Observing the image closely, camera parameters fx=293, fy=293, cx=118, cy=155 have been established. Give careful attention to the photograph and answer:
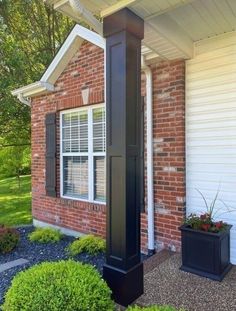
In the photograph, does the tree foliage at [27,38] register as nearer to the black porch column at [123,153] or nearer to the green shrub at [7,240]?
the green shrub at [7,240]

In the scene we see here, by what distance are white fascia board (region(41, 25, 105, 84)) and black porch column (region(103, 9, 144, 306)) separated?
8.16 ft

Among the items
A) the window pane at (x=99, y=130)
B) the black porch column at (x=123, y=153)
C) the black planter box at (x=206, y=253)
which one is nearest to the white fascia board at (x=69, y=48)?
the window pane at (x=99, y=130)

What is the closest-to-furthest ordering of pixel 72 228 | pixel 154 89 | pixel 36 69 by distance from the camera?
pixel 154 89
pixel 72 228
pixel 36 69

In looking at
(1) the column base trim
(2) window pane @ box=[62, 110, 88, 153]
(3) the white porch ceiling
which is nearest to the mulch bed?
(1) the column base trim

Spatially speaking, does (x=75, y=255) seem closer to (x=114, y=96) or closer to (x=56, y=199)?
(x=56, y=199)

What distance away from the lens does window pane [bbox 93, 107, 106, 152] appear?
541cm

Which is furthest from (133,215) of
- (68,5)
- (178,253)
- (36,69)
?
(36,69)

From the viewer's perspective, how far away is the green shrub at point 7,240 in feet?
16.9

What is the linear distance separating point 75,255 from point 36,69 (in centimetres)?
707

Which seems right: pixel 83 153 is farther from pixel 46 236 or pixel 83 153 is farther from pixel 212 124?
pixel 212 124

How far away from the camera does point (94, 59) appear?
5520mm

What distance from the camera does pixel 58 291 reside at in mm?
2473

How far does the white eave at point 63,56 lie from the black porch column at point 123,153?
2.44 metres

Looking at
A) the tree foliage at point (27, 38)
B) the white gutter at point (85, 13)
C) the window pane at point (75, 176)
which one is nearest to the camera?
the white gutter at point (85, 13)
